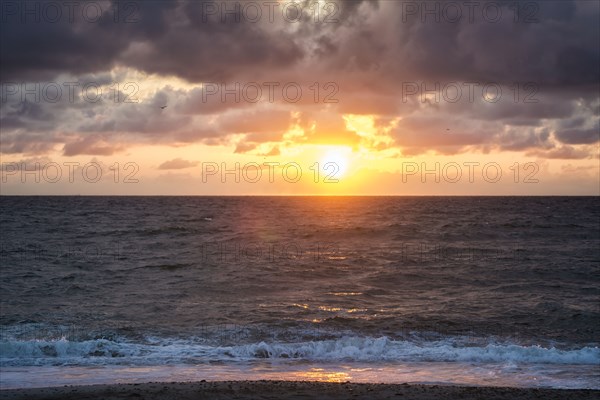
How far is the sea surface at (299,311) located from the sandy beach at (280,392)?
1.54m

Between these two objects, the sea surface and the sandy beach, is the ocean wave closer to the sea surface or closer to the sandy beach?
the sea surface

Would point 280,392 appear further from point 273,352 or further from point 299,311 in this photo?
point 299,311

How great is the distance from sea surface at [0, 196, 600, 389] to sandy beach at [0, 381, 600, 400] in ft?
5.06

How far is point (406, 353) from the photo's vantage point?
733 inches

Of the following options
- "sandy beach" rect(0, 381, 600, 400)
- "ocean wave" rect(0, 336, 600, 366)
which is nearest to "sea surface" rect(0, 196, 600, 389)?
"ocean wave" rect(0, 336, 600, 366)

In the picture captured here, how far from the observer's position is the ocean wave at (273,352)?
17719 mm

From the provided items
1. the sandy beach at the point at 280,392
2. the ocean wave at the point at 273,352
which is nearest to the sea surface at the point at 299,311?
the ocean wave at the point at 273,352

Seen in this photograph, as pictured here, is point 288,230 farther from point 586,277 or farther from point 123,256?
point 586,277

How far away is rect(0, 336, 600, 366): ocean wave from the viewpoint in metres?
17.7

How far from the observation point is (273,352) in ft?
60.8

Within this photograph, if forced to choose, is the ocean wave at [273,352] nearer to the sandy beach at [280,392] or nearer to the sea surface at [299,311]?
the sea surface at [299,311]

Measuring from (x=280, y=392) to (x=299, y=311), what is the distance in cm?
1127

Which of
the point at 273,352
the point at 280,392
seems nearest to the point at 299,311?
the point at 273,352

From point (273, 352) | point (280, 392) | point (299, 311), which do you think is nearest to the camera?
point (280, 392)
